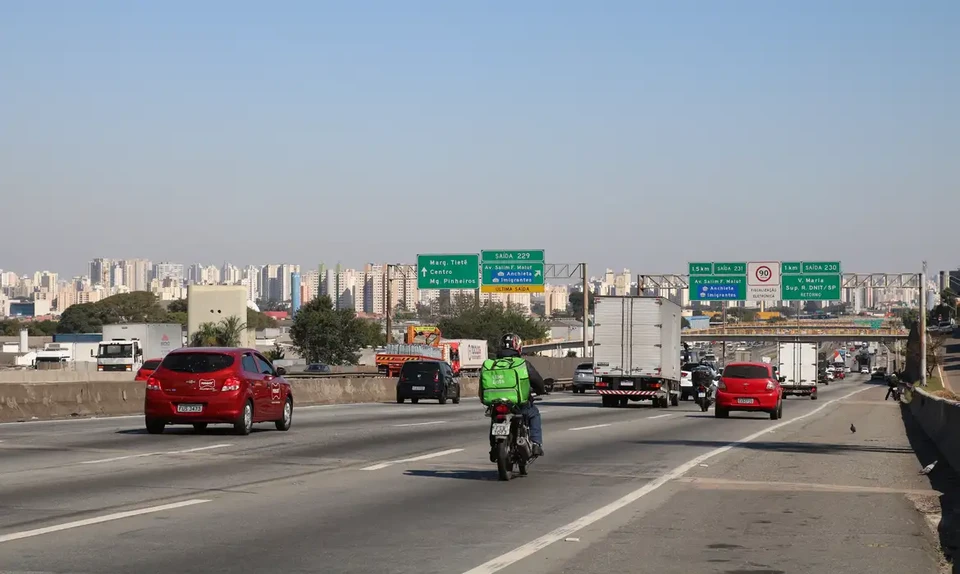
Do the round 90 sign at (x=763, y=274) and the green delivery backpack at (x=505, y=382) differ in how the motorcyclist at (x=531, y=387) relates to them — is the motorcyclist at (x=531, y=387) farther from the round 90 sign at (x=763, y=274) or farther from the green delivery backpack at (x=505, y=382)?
the round 90 sign at (x=763, y=274)

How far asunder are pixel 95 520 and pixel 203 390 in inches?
466

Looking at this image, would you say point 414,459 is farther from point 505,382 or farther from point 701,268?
point 701,268

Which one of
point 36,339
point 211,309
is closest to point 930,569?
point 211,309

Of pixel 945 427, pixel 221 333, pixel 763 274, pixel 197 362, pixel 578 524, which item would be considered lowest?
pixel 578 524

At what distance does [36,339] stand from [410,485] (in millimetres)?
182364

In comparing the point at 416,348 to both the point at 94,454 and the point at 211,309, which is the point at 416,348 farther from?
the point at 94,454

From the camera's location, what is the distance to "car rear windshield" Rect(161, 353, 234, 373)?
77.1 ft

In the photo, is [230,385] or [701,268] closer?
[230,385]

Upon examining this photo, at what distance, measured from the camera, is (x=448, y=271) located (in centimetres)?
7156

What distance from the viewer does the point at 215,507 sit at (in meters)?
12.9

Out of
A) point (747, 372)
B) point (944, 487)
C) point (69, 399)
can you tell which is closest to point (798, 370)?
point (747, 372)

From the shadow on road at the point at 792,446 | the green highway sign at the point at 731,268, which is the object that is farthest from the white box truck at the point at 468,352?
the shadow on road at the point at 792,446

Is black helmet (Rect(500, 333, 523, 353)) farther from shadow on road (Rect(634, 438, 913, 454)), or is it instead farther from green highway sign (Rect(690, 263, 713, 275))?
green highway sign (Rect(690, 263, 713, 275))

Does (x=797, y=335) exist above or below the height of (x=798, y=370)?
above
